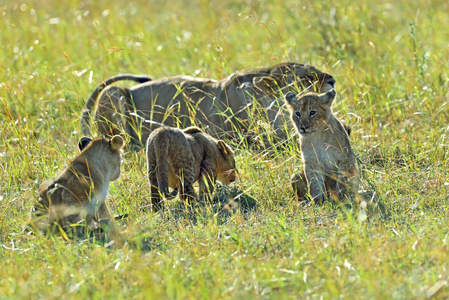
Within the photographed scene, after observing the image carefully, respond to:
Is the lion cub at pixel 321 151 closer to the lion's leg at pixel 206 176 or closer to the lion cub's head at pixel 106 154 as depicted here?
the lion's leg at pixel 206 176

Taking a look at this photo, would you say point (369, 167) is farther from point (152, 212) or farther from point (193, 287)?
point (193, 287)

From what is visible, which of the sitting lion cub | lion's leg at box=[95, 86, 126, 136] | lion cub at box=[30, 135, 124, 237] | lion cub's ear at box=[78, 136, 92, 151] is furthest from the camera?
lion's leg at box=[95, 86, 126, 136]

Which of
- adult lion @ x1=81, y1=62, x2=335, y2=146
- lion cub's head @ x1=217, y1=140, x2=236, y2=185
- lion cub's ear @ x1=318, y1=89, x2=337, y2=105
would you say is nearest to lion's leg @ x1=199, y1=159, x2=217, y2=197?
lion cub's head @ x1=217, y1=140, x2=236, y2=185

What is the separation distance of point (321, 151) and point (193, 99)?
2772 millimetres

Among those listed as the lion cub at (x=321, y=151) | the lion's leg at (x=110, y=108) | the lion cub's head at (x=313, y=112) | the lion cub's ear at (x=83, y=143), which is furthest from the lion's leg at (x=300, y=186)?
the lion's leg at (x=110, y=108)

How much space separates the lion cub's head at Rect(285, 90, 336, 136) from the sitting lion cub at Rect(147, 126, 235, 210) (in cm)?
73

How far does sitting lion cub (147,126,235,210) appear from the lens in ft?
16.8

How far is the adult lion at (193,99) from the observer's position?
701cm

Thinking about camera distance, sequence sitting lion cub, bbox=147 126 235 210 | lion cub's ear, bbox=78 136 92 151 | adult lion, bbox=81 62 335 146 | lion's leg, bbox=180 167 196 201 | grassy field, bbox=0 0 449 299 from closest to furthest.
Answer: grassy field, bbox=0 0 449 299, lion cub's ear, bbox=78 136 92 151, sitting lion cub, bbox=147 126 235 210, lion's leg, bbox=180 167 196 201, adult lion, bbox=81 62 335 146

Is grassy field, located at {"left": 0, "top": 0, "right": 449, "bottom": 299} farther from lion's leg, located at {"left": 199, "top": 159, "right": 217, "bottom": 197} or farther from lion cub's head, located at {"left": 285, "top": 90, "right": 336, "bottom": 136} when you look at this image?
lion cub's head, located at {"left": 285, "top": 90, "right": 336, "bottom": 136}

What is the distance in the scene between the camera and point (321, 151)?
5.25 m

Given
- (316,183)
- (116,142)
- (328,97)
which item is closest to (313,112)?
(328,97)

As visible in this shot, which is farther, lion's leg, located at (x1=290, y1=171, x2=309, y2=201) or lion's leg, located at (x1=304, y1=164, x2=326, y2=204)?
lion's leg, located at (x1=290, y1=171, x2=309, y2=201)

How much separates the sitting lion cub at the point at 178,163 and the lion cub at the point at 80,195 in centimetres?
46
